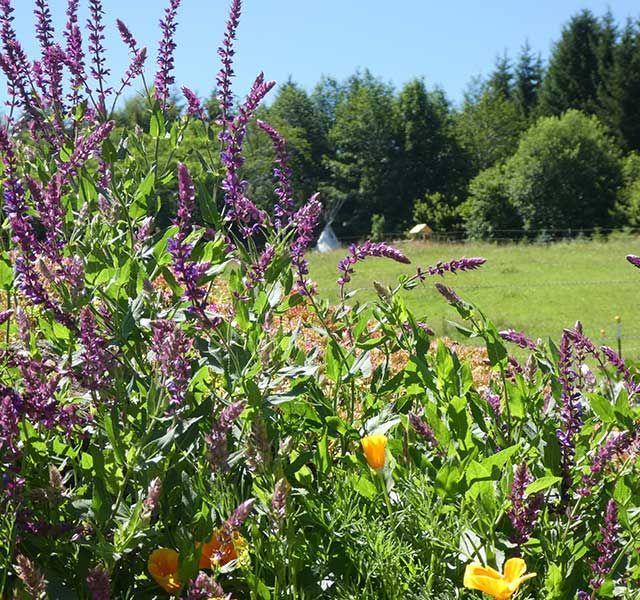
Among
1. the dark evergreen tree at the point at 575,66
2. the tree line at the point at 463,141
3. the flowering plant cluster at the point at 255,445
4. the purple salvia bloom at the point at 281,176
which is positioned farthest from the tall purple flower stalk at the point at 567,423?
the dark evergreen tree at the point at 575,66

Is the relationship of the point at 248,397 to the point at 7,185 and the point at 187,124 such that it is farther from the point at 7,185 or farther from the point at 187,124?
the point at 187,124

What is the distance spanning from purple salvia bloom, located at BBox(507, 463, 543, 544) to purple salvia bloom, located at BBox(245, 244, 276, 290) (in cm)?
75

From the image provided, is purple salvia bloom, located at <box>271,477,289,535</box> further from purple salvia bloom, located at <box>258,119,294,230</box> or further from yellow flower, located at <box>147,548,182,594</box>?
purple salvia bloom, located at <box>258,119,294,230</box>

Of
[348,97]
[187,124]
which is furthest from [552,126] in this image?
[187,124]

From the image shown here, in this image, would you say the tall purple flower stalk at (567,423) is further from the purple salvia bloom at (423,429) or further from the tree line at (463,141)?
the tree line at (463,141)

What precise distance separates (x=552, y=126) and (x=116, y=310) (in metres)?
48.9

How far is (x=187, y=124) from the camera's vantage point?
2.66m

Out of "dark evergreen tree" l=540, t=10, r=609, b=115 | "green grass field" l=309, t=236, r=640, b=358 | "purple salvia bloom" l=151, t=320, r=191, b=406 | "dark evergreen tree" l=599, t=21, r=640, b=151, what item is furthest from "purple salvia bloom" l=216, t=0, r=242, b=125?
"dark evergreen tree" l=540, t=10, r=609, b=115

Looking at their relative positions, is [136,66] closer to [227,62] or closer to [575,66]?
[227,62]

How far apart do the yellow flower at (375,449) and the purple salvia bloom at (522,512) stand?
257 millimetres

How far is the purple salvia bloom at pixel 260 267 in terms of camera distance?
6.70 feet

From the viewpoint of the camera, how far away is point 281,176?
2.27 meters

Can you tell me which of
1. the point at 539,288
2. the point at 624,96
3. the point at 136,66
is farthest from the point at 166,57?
the point at 624,96

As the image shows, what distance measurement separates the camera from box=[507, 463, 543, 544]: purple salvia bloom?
1621 mm
